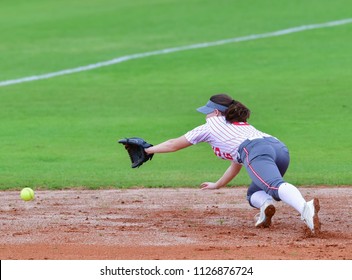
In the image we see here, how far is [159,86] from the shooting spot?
80.6 feet

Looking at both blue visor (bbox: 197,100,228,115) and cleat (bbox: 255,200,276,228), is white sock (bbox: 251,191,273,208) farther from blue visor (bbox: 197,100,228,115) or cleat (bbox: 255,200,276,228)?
blue visor (bbox: 197,100,228,115)

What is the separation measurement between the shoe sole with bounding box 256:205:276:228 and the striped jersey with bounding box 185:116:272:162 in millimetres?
603

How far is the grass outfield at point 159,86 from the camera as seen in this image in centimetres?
1580

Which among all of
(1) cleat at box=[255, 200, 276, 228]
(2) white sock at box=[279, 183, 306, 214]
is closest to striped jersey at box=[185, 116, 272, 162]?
(1) cleat at box=[255, 200, 276, 228]

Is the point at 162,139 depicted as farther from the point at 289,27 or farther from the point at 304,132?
the point at 289,27

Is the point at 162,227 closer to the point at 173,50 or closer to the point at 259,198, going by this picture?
the point at 259,198

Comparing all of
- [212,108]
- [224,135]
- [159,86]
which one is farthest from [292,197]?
[159,86]

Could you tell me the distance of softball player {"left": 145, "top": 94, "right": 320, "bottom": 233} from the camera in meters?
9.54

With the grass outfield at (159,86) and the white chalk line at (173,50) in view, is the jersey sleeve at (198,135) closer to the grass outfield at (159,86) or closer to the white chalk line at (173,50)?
the grass outfield at (159,86)

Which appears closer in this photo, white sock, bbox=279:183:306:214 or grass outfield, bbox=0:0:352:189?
white sock, bbox=279:183:306:214

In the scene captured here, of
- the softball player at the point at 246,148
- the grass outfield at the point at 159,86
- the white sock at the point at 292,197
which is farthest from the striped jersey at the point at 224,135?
the grass outfield at the point at 159,86

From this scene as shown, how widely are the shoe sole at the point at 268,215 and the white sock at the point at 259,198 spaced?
0.10 metres

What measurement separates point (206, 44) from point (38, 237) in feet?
66.8

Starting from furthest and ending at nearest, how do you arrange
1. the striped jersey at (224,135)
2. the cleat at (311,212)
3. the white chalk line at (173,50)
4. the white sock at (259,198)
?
the white chalk line at (173,50) < the white sock at (259,198) < the striped jersey at (224,135) < the cleat at (311,212)
